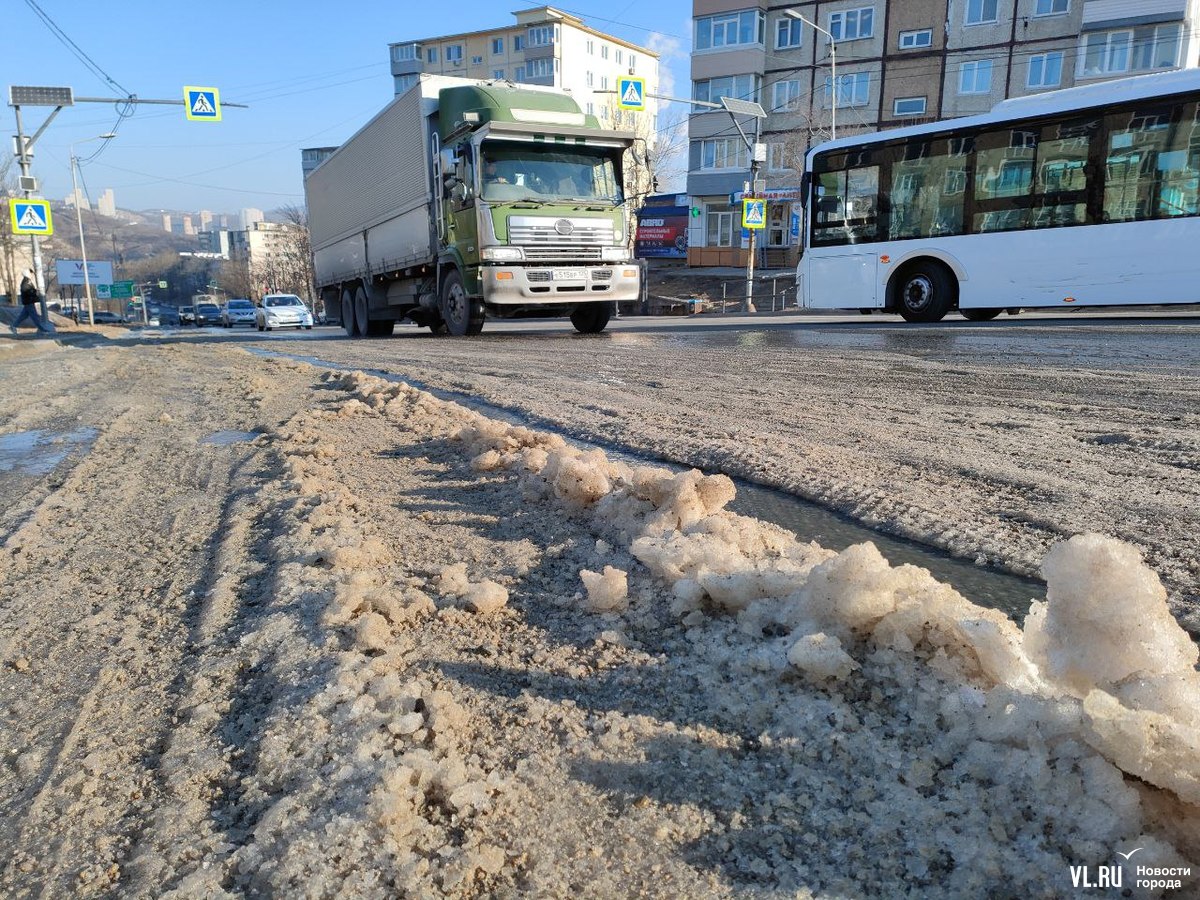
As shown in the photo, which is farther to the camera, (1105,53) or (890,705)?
(1105,53)

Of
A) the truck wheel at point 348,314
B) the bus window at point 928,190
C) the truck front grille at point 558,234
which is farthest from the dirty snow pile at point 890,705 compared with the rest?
the truck wheel at point 348,314

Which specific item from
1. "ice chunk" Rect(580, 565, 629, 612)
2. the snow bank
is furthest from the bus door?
"ice chunk" Rect(580, 565, 629, 612)

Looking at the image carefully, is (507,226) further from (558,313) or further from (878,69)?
(878,69)

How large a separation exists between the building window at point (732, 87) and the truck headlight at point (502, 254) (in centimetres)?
3709

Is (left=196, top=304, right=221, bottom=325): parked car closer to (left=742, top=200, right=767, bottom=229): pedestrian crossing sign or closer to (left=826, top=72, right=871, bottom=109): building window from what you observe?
(left=742, top=200, right=767, bottom=229): pedestrian crossing sign

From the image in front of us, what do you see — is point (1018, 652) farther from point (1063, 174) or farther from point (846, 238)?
point (846, 238)

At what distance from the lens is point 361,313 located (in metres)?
19.9

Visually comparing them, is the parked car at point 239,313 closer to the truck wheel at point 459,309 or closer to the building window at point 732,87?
the building window at point 732,87

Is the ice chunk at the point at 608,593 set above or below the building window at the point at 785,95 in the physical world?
below

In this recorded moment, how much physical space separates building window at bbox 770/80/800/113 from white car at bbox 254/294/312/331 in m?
29.9

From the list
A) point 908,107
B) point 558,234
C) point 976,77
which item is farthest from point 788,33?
point 558,234

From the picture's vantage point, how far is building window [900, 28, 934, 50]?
41500 millimetres

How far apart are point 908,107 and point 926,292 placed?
34.1 m

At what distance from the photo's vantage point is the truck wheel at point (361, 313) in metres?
19.3
